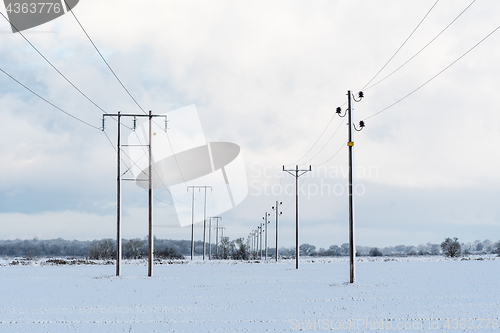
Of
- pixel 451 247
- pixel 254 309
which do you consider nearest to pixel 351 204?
pixel 254 309

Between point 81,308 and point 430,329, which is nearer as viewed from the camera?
point 430,329

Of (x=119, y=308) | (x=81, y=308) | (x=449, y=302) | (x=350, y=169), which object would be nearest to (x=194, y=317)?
(x=119, y=308)

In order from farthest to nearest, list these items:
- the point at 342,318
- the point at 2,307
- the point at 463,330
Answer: the point at 2,307 → the point at 342,318 → the point at 463,330

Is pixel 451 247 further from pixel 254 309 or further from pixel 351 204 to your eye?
pixel 254 309

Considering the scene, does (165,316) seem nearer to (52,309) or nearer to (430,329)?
(52,309)

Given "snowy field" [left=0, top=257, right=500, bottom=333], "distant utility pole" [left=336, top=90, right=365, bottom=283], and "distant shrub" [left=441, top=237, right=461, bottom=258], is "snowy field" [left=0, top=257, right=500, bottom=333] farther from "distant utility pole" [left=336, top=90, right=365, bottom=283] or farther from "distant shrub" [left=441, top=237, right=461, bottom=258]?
"distant shrub" [left=441, top=237, right=461, bottom=258]

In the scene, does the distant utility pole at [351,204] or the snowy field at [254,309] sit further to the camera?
the distant utility pole at [351,204]

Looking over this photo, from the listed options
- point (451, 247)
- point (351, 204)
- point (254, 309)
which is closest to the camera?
point (254, 309)

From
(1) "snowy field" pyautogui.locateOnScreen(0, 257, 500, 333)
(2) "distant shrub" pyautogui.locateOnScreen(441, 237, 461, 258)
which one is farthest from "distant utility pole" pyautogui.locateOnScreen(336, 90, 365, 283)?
(2) "distant shrub" pyautogui.locateOnScreen(441, 237, 461, 258)

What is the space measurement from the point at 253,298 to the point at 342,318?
734 centimetres

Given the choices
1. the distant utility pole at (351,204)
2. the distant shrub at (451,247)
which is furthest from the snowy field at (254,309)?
the distant shrub at (451,247)

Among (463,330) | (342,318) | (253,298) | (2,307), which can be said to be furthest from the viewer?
(253,298)

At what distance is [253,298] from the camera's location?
2381cm

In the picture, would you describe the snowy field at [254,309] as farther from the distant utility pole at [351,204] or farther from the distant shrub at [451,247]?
the distant shrub at [451,247]
